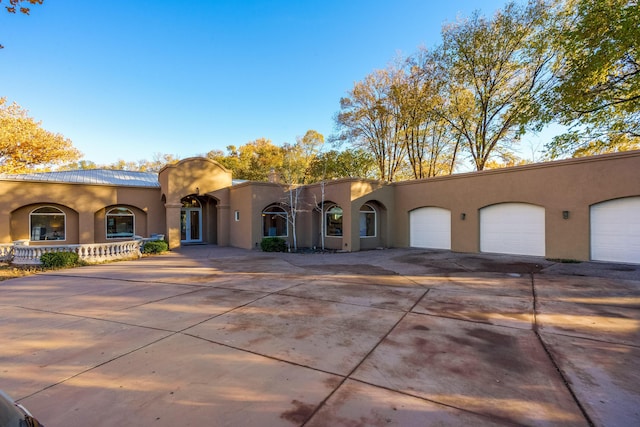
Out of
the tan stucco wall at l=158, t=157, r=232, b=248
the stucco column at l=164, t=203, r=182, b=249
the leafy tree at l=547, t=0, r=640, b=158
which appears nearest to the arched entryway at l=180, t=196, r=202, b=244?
the tan stucco wall at l=158, t=157, r=232, b=248

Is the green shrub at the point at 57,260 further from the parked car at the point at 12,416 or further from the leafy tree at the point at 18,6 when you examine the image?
the parked car at the point at 12,416

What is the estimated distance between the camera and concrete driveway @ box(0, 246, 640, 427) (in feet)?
8.46

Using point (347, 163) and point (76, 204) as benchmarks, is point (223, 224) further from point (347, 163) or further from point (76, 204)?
point (347, 163)

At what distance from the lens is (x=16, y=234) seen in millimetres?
14391

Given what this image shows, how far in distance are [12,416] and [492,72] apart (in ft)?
77.5

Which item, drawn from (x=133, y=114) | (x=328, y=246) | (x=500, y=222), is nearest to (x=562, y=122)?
(x=500, y=222)

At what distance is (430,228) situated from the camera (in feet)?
49.4

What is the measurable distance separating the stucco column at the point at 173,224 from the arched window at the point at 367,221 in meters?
10.1

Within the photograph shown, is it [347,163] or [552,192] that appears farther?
[347,163]

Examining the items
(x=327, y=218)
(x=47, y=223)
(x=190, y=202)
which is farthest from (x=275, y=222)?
(x=47, y=223)

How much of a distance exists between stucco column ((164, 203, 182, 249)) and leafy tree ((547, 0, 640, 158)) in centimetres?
A: 1948

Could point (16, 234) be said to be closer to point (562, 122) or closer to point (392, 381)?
point (392, 381)

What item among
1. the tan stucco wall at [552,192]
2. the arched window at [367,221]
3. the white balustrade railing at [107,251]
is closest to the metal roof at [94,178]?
the white balustrade railing at [107,251]

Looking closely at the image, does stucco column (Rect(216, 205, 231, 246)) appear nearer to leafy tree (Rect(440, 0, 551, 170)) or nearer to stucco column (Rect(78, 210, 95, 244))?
stucco column (Rect(78, 210, 95, 244))
